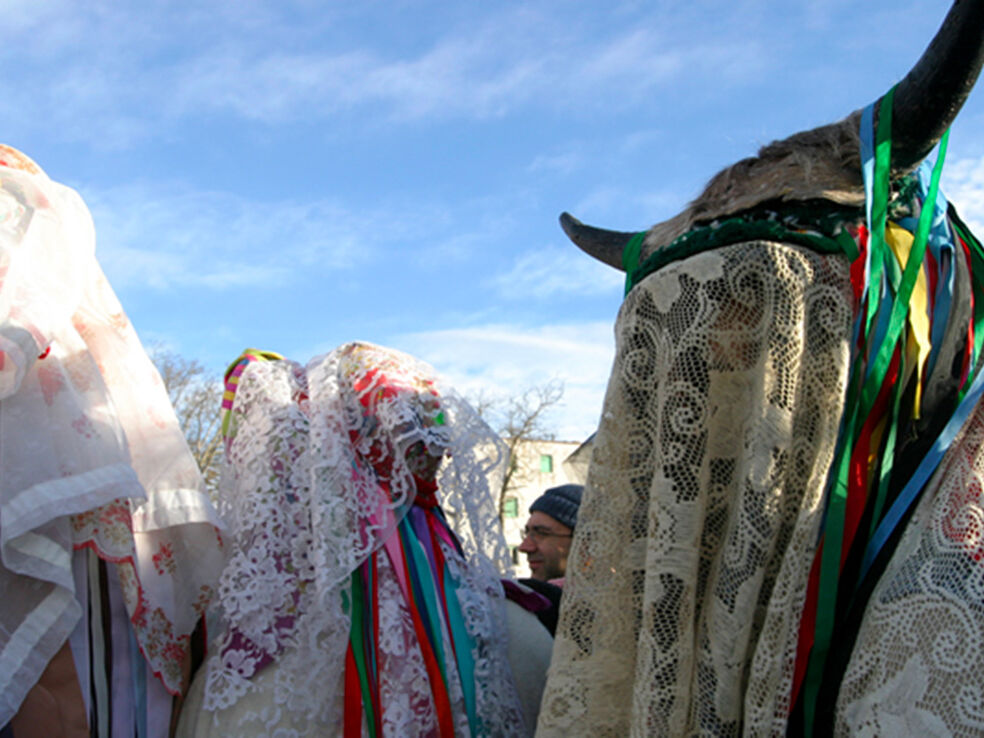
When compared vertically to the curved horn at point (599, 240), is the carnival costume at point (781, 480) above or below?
below

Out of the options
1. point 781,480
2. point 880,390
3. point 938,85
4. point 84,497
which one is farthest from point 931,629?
point 84,497

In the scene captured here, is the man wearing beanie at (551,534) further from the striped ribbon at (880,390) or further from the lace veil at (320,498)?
the striped ribbon at (880,390)

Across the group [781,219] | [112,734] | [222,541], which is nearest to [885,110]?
[781,219]

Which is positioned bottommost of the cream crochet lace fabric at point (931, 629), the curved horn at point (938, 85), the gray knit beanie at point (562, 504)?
the cream crochet lace fabric at point (931, 629)

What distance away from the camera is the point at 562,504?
469cm

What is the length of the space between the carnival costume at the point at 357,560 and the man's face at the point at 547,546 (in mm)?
1798

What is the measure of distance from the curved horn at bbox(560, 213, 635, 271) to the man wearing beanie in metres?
A: 2.06

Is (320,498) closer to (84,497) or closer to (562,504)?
(84,497)

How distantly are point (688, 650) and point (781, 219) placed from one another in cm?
86

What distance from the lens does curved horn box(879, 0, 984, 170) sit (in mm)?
1614

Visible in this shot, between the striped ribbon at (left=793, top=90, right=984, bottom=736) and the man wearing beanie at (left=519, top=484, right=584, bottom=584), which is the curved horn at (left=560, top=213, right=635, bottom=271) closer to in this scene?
the striped ribbon at (left=793, top=90, right=984, bottom=736)

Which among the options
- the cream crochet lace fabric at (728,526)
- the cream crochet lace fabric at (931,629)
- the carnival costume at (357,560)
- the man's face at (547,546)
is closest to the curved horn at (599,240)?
the carnival costume at (357,560)

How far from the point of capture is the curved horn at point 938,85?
1.61 m

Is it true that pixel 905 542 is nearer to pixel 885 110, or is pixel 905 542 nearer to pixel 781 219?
pixel 781 219
